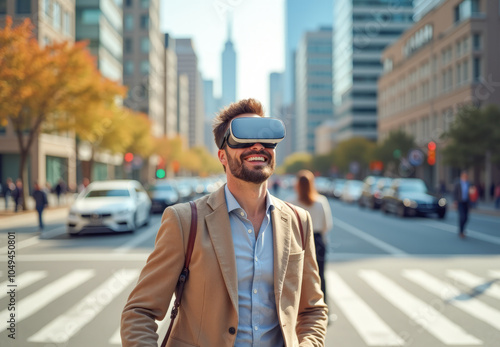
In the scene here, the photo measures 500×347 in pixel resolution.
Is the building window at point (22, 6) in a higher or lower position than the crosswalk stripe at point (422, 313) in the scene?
higher

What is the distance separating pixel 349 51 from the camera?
334 ft

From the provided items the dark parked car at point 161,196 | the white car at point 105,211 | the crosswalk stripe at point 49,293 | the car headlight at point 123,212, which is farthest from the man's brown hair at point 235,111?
the dark parked car at point 161,196

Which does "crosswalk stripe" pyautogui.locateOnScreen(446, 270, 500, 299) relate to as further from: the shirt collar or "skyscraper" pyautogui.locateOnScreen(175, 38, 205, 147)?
"skyscraper" pyautogui.locateOnScreen(175, 38, 205, 147)

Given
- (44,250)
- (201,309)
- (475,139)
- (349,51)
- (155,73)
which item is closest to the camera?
(201,309)

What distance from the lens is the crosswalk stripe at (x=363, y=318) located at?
5.77m

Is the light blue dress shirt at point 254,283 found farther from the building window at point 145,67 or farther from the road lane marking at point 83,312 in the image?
the building window at point 145,67

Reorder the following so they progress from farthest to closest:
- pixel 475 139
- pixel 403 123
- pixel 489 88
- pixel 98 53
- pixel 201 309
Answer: pixel 403 123, pixel 98 53, pixel 489 88, pixel 475 139, pixel 201 309

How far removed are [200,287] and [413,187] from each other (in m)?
24.3

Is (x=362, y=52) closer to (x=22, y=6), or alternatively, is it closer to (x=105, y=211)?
(x=22, y=6)

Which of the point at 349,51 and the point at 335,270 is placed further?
the point at 349,51

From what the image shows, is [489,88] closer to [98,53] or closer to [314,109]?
[98,53]

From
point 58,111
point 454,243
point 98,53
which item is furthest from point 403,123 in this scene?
point 454,243

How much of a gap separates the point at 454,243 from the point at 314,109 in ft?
507

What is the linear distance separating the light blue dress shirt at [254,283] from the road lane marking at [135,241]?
10694mm
